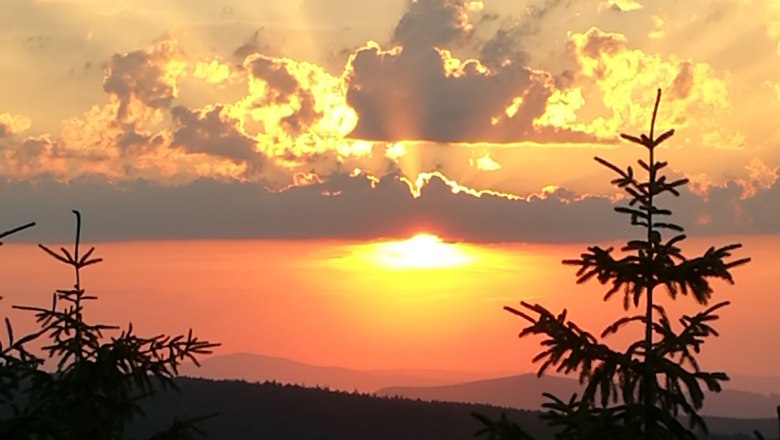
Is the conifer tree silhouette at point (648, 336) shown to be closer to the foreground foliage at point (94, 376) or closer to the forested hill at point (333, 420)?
the foreground foliage at point (94, 376)

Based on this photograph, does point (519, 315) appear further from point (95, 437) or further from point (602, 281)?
point (95, 437)

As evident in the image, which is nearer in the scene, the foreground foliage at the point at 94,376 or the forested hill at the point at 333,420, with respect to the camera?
the foreground foliage at the point at 94,376

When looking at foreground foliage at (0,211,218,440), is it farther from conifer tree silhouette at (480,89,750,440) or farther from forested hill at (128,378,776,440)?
forested hill at (128,378,776,440)

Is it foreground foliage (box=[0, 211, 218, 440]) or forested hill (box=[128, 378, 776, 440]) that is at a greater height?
forested hill (box=[128, 378, 776, 440])

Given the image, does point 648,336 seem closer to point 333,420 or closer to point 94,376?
point 94,376

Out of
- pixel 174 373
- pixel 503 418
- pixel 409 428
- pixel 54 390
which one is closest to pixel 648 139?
pixel 503 418

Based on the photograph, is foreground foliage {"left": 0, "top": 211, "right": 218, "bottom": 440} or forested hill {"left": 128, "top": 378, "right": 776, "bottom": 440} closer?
foreground foliage {"left": 0, "top": 211, "right": 218, "bottom": 440}

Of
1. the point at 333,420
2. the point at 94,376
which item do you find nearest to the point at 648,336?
the point at 94,376

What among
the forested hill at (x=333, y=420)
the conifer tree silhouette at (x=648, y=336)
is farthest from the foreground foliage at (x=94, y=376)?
the forested hill at (x=333, y=420)

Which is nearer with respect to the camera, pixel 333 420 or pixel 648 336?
pixel 648 336

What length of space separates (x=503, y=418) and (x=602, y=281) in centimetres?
298

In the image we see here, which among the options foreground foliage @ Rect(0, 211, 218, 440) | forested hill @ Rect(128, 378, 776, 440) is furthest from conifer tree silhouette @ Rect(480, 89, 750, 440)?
forested hill @ Rect(128, 378, 776, 440)

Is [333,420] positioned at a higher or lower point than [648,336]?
higher

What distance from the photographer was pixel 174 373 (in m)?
22.2
